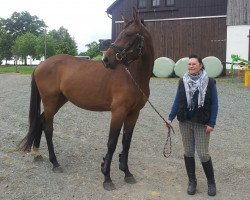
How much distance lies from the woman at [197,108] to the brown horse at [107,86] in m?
0.59

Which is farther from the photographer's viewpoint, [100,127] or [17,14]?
[17,14]

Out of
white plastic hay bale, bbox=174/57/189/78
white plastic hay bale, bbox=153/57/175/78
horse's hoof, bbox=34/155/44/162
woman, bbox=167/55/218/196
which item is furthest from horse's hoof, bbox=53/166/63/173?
white plastic hay bale, bbox=153/57/175/78

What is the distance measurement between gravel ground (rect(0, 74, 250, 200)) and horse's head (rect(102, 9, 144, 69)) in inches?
62.8

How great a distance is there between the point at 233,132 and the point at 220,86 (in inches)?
341

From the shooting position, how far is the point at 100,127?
794cm

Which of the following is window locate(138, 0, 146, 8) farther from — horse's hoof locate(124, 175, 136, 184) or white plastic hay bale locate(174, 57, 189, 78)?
horse's hoof locate(124, 175, 136, 184)

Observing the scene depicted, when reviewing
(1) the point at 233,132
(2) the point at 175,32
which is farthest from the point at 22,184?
(2) the point at 175,32

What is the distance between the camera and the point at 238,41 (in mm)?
20594

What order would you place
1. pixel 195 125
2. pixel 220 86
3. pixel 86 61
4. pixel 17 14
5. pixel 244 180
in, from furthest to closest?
pixel 17 14 → pixel 220 86 → pixel 86 61 → pixel 244 180 → pixel 195 125

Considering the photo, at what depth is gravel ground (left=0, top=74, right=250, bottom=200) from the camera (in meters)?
4.49

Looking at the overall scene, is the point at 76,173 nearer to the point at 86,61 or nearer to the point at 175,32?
the point at 86,61

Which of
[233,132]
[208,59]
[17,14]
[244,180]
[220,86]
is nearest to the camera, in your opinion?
[244,180]

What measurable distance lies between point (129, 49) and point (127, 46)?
0.05 meters

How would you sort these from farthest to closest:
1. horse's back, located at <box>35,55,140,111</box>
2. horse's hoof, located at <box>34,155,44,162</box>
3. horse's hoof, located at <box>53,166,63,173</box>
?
1. horse's hoof, located at <box>34,155,44,162</box>
2. horse's hoof, located at <box>53,166,63,173</box>
3. horse's back, located at <box>35,55,140,111</box>
